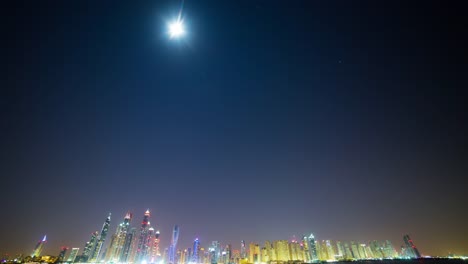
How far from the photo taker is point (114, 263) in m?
174

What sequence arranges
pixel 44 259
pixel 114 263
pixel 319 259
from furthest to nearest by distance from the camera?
pixel 319 259 < pixel 114 263 < pixel 44 259

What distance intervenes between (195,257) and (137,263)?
1699 inches

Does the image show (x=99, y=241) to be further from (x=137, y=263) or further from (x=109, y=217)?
(x=137, y=263)

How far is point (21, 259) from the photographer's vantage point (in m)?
164

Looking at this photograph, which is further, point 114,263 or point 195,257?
point 195,257

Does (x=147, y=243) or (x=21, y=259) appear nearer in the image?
(x=21, y=259)

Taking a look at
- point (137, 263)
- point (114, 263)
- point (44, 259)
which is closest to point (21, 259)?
point (44, 259)

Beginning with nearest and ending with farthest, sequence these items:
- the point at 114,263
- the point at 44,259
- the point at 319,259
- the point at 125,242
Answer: the point at 44,259 → the point at 114,263 → the point at 125,242 → the point at 319,259

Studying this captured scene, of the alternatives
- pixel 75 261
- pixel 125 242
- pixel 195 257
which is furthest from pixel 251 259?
pixel 75 261

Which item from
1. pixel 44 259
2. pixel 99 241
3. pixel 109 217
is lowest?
pixel 44 259

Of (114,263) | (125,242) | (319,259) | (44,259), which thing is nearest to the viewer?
(44,259)

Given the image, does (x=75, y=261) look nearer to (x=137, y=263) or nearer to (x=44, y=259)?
(x=44, y=259)

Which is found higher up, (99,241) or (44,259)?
(99,241)

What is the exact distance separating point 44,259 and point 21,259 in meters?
24.5
